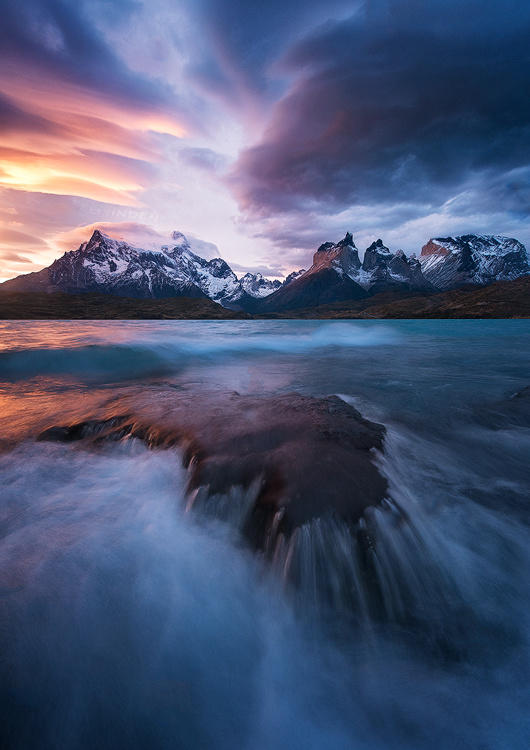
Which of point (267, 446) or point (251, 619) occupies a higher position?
point (267, 446)

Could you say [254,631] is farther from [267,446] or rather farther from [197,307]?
[197,307]

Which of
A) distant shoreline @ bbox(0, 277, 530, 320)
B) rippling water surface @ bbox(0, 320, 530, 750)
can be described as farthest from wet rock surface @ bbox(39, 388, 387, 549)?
distant shoreline @ bbox(0, 277, 530, 320)

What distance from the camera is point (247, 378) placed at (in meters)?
12.1

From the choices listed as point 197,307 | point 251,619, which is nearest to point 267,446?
point 251,619

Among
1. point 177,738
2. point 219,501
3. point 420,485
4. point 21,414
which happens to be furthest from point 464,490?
point 21,414

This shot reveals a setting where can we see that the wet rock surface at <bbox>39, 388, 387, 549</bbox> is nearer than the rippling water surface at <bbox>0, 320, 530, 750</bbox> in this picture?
No

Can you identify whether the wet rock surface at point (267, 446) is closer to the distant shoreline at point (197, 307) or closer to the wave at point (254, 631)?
the wave at point (254, 631)

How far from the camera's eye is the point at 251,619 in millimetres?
2842

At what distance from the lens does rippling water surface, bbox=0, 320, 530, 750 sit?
2.16 m

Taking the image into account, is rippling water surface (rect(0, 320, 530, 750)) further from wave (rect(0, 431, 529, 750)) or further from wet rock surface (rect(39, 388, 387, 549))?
wet rock surface (rect(39, 388, 387, 549))

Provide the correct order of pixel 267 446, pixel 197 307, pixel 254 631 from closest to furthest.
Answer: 1. pixel 254 631
2. pixel 267 446
3. pixel 197 307

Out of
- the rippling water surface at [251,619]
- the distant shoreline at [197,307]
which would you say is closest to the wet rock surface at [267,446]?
the rippling water surface at [251,619]

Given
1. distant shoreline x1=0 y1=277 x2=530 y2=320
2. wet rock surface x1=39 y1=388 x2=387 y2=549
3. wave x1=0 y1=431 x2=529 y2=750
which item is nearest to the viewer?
wave x1=0 y1=431 x2=529 y2=750

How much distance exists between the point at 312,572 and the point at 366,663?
0.76 m
